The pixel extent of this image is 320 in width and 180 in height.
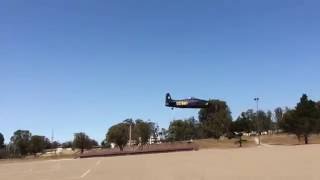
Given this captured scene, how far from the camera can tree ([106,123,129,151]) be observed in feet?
497

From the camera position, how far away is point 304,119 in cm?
10019

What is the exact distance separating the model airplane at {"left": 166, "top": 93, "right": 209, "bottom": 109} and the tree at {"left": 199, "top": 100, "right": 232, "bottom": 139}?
1919 centimetres

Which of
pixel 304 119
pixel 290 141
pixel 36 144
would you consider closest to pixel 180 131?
pixel 290 141

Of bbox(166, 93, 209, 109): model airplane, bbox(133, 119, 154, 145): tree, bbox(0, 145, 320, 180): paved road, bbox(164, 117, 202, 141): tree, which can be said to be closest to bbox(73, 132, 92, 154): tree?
bbox(133, 119, 154, 145): tree

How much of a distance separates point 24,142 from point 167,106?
6213cm

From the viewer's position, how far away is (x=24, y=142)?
16775cm

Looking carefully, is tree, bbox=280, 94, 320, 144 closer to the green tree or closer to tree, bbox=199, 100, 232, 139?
tree, bbox=199, 100, 232, 139

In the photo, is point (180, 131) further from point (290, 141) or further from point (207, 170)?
point (207, 170)

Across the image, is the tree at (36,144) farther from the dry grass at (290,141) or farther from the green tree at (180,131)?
the dry grass at (290,141)

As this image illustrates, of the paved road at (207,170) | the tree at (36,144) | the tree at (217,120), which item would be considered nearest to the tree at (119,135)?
the tree at (217,120)

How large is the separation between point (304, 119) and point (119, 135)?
63888 mm

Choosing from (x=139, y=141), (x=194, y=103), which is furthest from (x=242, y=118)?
(x=139, y=141)

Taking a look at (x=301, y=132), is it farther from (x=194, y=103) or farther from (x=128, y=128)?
(x=128, y=128)

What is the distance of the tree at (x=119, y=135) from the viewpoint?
151 metres
